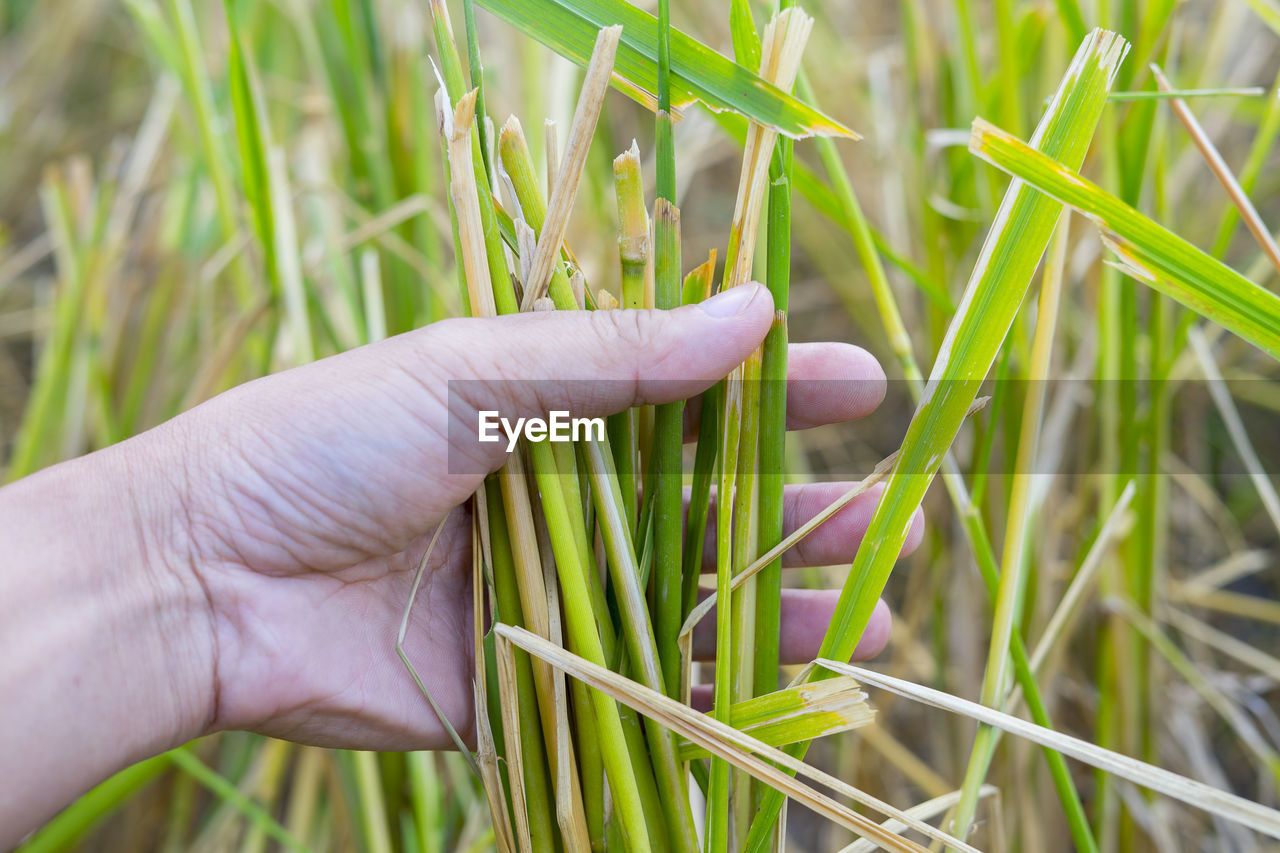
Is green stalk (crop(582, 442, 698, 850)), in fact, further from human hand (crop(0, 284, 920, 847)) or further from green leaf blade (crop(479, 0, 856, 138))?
green leaf blade (crop(479, 0, 856, 138))

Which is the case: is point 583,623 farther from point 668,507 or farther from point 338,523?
point 338,523

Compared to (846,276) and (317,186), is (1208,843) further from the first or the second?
(317,186)

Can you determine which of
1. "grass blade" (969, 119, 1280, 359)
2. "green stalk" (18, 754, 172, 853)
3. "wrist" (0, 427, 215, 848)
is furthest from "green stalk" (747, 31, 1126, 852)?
"green stalk" (18, 754, 172, 853)

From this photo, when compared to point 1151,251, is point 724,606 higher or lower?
lower

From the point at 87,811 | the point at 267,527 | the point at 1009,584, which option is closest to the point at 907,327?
the point at 1009,584

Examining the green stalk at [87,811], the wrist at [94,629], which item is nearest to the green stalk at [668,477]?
the wrist at [94,629]
